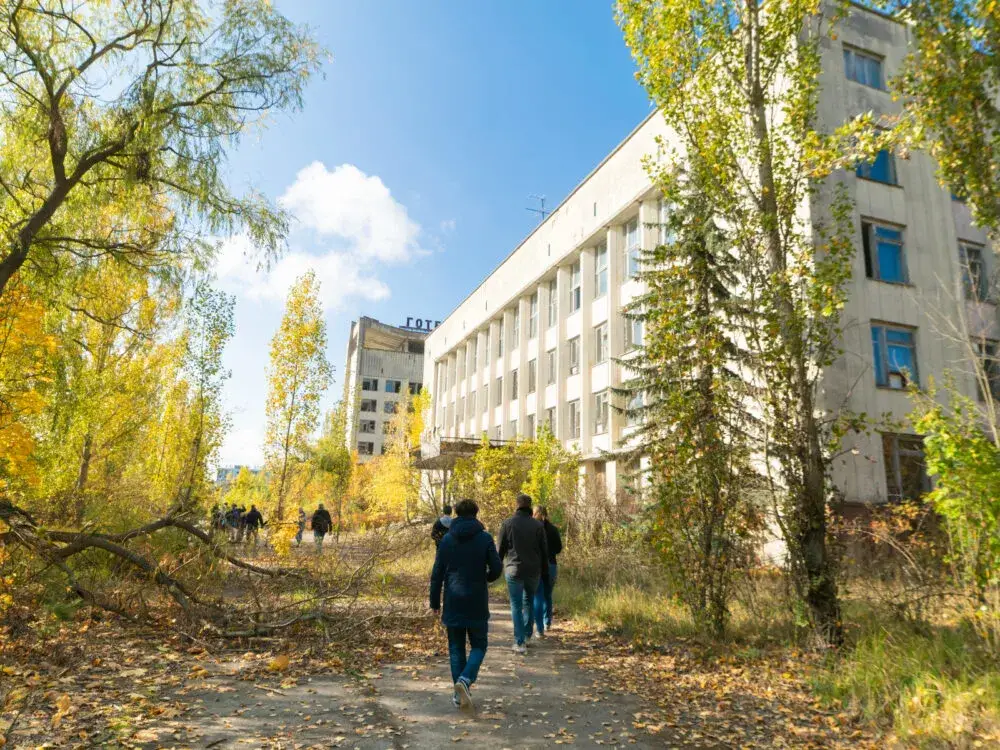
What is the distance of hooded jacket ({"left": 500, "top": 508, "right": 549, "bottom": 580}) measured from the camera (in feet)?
Result: 28.9

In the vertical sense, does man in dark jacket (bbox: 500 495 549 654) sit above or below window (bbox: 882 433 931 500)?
below

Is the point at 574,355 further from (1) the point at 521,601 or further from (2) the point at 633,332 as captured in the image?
(1) the point at 521,601

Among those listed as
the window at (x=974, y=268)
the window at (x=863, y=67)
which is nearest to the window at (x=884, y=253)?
the window at (x=974, y=268)

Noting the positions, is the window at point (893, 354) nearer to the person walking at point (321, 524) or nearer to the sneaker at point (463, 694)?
the sneaker at point (463, 694)

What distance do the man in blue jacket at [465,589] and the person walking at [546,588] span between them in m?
2.99

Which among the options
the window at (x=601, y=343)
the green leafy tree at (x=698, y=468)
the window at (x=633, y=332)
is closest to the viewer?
the green leafy tree at (x=698, y=468)

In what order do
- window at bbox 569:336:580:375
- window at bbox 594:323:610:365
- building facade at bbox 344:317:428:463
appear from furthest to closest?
building facade at bbox 344:317:428:463 < window at bbox 569:336:580:375 < window at bbox 594:323:610:365

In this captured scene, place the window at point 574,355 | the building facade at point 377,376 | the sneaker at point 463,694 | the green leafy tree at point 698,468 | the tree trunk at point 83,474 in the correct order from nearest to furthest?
the sneaker at point 463,694 → the green leafy tree at point 698,468 → the tree trunk at point 83,474 → the window at point 574,355 → the building facade at point 377,376

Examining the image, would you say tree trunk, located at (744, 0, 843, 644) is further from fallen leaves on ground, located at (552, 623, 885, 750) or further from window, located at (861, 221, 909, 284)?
window, located at (861, 221, 909, 284)

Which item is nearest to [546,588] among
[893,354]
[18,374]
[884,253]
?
[18,374]

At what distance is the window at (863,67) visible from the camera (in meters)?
21.0

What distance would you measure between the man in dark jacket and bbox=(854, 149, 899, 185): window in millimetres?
17282

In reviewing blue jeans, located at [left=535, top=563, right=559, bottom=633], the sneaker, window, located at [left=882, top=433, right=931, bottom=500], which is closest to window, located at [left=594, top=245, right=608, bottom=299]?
window, located at [left=882, top=433, right=931, bottom=500]

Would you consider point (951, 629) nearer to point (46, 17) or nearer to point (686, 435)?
point (686, 435)
